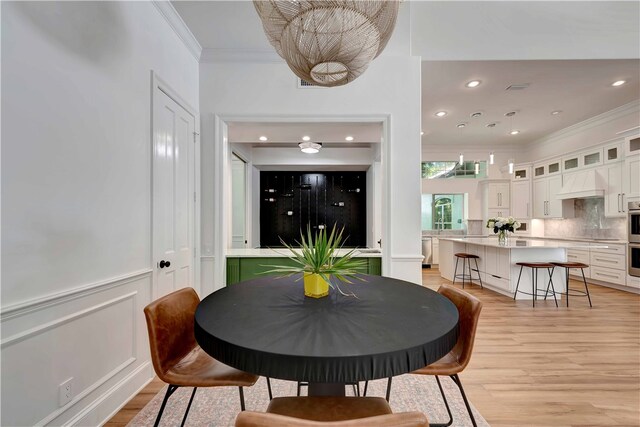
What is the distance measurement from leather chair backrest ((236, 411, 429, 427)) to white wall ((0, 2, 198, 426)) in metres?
1.27

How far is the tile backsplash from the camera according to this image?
5285 mm

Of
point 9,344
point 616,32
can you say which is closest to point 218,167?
point 9,344

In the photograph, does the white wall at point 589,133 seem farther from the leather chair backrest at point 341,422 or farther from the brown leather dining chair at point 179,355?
the brown leather dining chair at point 179,355

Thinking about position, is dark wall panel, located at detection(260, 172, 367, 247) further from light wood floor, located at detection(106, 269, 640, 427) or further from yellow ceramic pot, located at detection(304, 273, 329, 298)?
yellow ceramic pot, located at detection(304, 273, 329, 298)

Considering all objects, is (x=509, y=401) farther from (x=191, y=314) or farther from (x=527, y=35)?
(x=527, y=35)

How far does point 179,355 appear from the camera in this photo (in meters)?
1.48

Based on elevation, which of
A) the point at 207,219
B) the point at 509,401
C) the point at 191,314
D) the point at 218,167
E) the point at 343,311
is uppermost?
the point at 218,167

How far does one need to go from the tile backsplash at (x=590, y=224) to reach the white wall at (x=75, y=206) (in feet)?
24.2

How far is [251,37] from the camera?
288cm

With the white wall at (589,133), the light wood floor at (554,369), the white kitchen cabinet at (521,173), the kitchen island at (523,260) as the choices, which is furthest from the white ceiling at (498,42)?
the light wood floor at (554,369)

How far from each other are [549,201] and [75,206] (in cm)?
796

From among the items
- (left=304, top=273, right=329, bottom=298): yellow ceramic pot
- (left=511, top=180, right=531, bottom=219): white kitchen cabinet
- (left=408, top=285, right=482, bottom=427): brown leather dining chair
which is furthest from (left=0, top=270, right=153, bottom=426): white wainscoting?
(left=511, top=180, right=531, bottom=219): white kitchen cabinet

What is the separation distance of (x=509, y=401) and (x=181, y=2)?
4.01 metres

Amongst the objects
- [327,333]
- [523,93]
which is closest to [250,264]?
[327,333]
